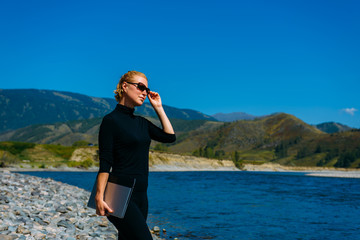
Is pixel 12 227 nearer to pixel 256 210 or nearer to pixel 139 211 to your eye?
pixel 139 211

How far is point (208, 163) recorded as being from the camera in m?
157

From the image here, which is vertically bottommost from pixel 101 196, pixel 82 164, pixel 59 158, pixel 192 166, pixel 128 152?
pixel 82 164

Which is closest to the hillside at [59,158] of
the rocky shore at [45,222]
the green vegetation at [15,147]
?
the green vegetation at [15,147]

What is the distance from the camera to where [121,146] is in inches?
165

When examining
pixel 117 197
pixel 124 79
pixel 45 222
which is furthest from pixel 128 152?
pixel 45 222

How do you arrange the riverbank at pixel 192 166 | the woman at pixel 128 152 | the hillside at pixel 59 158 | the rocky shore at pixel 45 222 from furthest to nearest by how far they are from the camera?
1. the riverbank at pixel 192 166
2. the hillside at pixel 59 158
3. the rocky shore at pixel 45 222
4. the woman at pixel 128 152

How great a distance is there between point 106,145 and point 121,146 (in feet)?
0.60

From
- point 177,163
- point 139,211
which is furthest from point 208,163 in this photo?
point 139,211

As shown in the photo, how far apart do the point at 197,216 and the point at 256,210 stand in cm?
595

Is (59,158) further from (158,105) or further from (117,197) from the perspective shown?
(117,197)

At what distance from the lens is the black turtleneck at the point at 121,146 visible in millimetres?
4117

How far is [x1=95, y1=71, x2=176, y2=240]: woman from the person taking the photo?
13.4 feet

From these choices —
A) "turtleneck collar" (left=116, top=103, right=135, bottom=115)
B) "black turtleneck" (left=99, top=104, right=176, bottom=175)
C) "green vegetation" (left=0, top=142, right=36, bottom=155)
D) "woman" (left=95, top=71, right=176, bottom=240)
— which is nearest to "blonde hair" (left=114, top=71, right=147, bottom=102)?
"woman" (left=95, top=71, right=176, bottom=240)

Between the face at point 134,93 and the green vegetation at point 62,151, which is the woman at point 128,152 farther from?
the green vegetation at point 62,151
